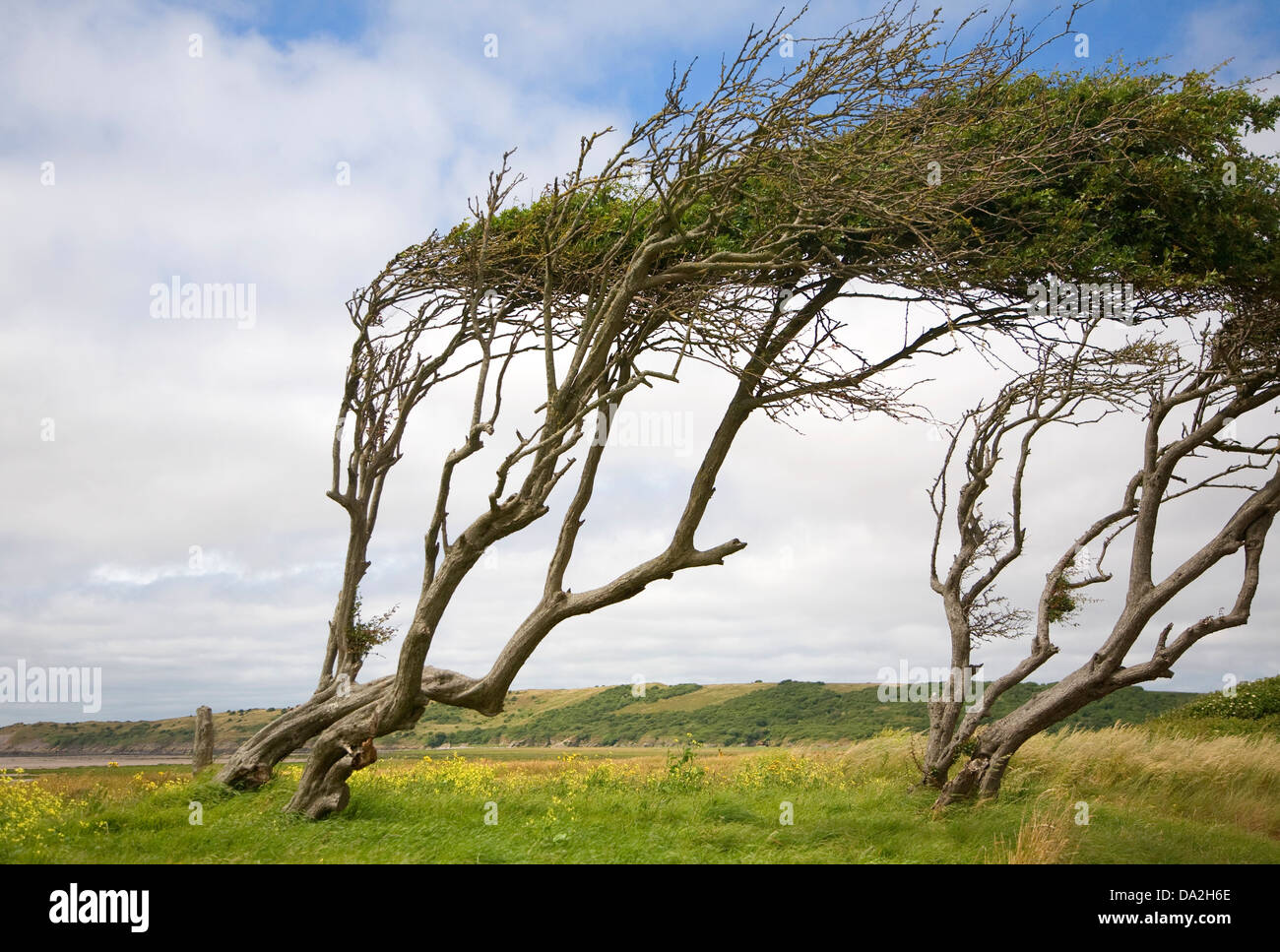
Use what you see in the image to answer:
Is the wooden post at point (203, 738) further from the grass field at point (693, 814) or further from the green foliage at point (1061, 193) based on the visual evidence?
the green foliage at point (1061, 193)

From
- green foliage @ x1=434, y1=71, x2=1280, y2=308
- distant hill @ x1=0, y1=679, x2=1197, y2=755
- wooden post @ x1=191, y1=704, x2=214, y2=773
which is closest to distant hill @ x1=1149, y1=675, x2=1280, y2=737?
distant hill @ x1=0, y1=679, x2=1197, y2=755

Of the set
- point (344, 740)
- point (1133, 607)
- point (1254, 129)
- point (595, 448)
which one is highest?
point (1254, 129)

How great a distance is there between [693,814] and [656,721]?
Result: 850 inches

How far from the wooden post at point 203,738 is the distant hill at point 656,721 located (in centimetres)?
852

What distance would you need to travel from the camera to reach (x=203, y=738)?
14.8 metres

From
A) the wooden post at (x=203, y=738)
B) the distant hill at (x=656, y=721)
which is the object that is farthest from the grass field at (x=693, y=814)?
the distant hill at (x=656, y=721)

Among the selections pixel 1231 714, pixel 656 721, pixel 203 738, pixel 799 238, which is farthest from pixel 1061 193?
pixel 656 721

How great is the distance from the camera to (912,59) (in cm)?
917

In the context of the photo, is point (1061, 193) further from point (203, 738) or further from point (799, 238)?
point (203, 738)

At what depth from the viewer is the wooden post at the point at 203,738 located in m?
14.8

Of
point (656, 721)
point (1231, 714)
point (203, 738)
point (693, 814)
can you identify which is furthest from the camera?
point (656, 721)
